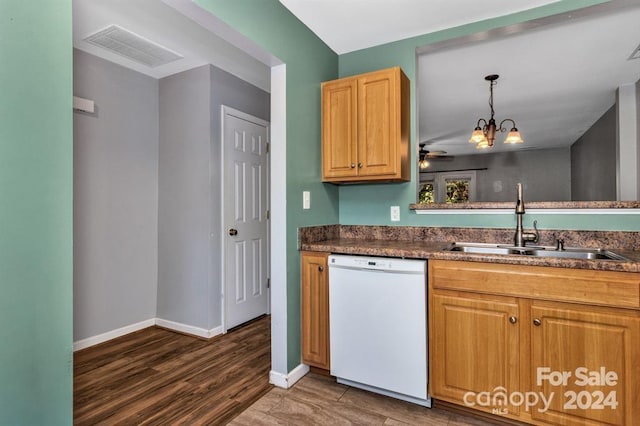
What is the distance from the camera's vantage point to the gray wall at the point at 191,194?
302cm

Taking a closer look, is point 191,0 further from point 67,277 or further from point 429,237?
point 429,237

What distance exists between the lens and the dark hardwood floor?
1.87 m

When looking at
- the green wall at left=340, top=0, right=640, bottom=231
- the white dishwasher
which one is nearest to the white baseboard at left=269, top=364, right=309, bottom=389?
the white dishwasher

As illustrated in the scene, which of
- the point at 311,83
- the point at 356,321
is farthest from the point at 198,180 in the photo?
the point at 356,321

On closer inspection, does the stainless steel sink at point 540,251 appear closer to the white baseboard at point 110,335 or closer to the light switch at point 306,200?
the light switch at point 306,200

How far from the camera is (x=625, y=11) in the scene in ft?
6.72

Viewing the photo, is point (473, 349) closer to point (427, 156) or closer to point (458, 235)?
point (458, 235)

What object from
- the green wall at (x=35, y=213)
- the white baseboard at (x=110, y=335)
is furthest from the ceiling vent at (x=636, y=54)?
the white baseboard at (x=110, y=335)

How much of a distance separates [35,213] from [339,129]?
1.83m

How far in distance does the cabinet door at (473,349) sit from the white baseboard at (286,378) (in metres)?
0.85

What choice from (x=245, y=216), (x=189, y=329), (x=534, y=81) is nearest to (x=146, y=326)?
(x=189, y=329)

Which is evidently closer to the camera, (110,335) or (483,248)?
(483,248)

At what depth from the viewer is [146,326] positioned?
3.23 metres

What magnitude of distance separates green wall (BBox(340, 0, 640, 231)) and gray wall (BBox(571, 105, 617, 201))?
12.5 inches
